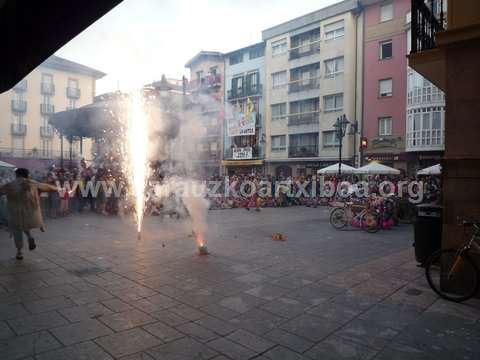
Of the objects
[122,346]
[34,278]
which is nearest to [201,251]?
[34,278]

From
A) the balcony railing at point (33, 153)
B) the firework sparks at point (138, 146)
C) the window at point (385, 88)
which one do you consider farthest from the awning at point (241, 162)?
the firework sparks at point (138, 146)

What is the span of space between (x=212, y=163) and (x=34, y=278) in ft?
102

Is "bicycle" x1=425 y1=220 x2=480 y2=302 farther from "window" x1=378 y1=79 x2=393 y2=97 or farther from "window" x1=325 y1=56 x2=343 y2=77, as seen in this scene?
"window" x1=325 y1=56 x2=343 y2=77

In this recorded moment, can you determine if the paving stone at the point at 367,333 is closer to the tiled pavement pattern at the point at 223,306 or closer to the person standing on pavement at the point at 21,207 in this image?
the tiled pavement pattern at the point at 223,306

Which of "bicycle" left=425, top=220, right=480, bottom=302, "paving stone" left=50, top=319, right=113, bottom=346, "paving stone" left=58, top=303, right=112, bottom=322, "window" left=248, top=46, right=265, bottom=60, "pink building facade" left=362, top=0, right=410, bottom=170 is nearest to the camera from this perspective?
"paving stone" left=50, top=319, right=113, bottom=346

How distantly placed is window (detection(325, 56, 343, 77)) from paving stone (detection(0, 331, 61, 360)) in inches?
1270

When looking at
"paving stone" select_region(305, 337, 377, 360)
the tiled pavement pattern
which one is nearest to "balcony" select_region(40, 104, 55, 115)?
the tiled pavement pattern

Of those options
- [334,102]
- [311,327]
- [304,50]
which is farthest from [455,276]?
[304,50]

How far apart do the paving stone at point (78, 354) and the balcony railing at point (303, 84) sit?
3279 cm

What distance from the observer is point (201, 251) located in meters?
7.50

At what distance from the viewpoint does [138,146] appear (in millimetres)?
14289

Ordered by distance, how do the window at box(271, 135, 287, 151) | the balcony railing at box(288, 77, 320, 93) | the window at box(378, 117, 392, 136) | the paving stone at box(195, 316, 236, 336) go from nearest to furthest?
the paving stone at box(195, 316, 236, 336), the window at box(378, 117, 392, 136), the balcony railing at box(288, 77, 320, 93), the window at box(271, 135, 287, 151)

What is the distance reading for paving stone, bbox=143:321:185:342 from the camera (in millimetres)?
3725

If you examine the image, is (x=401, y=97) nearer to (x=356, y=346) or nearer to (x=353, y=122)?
(x=353, y=122)
